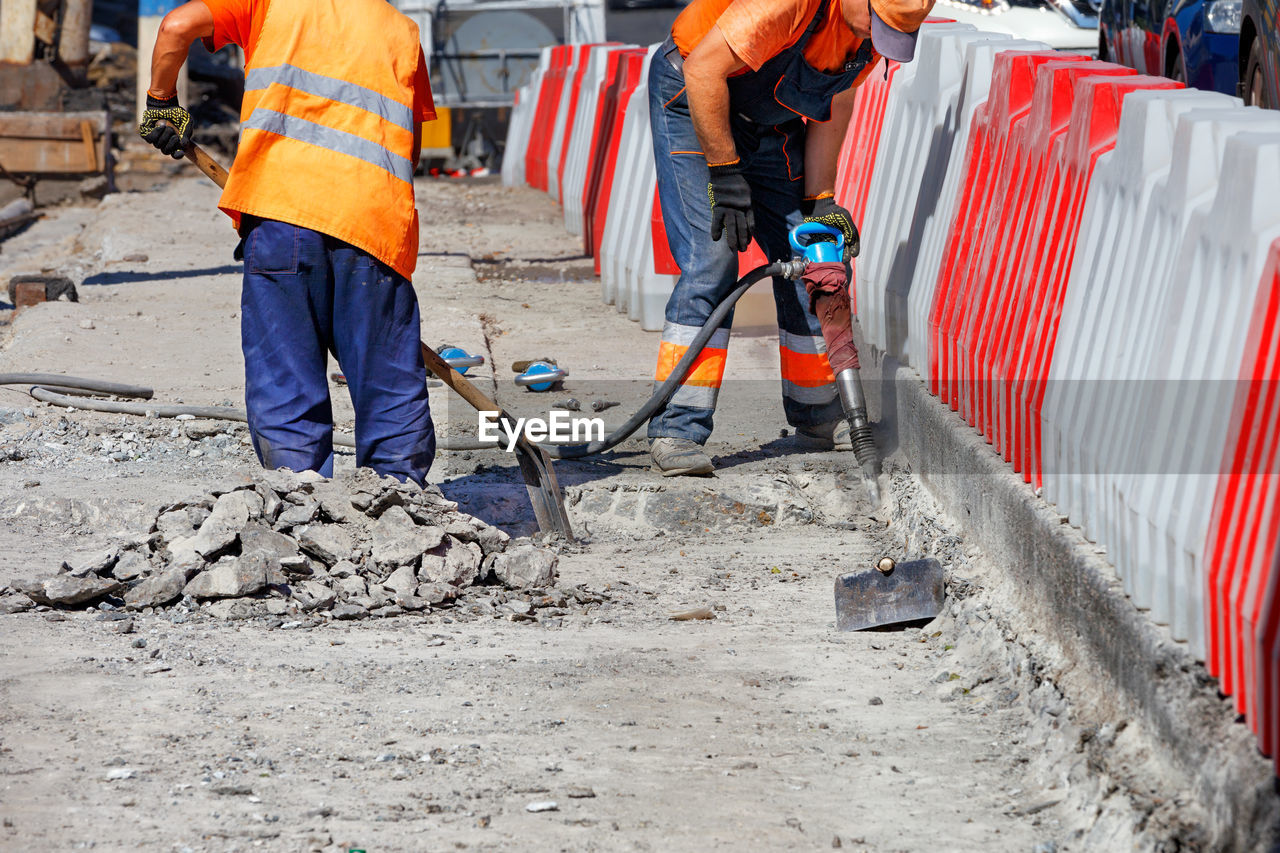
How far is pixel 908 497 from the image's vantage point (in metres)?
5.09

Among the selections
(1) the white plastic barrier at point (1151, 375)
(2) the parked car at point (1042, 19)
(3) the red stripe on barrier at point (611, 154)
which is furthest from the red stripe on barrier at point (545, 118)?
(1) the white plastic barrier at point (1151, 375)

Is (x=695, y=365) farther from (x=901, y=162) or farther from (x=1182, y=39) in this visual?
(x=1182, y=39)

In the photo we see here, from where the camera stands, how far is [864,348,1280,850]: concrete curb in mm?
2387

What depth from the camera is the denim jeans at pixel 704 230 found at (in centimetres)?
550

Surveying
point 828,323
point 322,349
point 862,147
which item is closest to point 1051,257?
point 828,323

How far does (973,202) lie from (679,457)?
1439mm

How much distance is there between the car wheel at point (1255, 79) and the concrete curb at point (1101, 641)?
3426 mm

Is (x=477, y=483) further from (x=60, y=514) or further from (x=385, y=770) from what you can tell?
(x=385, y=770)

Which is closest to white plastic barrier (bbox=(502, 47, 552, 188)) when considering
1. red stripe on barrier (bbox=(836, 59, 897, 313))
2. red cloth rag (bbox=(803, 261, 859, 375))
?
red stripe on barrier (bbox=(836, 59, 897, 313))

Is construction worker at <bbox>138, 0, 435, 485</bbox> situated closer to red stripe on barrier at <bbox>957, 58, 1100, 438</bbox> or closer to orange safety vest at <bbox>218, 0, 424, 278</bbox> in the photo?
orange safety vest at <bbox>218, 0, 424, 278</bbox>

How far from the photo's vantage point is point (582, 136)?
40.6 ft

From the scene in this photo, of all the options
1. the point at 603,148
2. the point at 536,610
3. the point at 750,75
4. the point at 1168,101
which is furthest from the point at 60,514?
the point at 603,148

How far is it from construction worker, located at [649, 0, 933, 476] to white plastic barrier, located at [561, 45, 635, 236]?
5.82m

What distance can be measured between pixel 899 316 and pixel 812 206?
0.52 m
